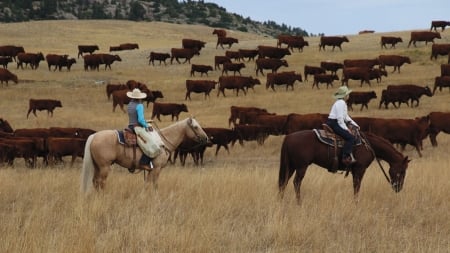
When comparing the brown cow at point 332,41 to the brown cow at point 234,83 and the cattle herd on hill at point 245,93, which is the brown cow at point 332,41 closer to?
the cattle herd on hill at point 245,93

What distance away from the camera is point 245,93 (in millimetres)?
35344

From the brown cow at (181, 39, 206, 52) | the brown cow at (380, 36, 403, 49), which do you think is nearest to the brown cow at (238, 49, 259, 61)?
the brown cow at (181, 39, 206, 52)

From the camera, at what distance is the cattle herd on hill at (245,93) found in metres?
18.4

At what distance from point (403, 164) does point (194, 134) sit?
395 centimetres

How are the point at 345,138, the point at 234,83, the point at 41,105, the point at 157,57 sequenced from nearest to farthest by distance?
1. the point at 345,138
2. the point at 41,105
3. the point at 234,83
4. the point at 157,57

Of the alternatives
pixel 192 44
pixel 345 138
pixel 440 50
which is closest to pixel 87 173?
pixel 345 138

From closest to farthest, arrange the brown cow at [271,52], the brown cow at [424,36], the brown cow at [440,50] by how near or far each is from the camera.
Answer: the brown cow at [440,50]
the brown cow at [271,52]
the brown cow at [424,36]

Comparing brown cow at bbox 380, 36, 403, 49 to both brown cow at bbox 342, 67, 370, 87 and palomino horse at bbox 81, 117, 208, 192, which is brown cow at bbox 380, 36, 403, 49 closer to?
brown cow at bbox 342, 67, 370, 87

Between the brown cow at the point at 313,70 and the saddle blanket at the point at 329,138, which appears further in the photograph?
the brown cow at the point at 313,70

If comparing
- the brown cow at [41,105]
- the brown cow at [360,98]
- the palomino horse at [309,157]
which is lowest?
the brown cow at [41,105]

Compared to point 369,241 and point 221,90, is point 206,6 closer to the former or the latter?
point 221,90

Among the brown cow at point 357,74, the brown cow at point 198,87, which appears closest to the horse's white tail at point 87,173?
the brown cow at point 198,87

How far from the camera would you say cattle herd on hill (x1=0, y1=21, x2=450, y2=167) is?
1838 cm

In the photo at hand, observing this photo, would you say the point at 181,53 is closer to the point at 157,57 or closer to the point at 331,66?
the point at 157,57
